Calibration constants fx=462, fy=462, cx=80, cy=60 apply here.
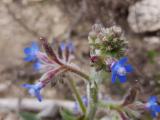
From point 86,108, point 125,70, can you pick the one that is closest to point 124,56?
point 125,70

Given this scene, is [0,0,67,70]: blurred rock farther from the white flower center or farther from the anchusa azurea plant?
the white flower center

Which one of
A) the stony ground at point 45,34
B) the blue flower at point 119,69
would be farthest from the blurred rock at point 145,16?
the blue flower at point 119,69

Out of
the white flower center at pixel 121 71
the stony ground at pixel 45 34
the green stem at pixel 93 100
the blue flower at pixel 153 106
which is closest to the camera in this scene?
the white flower center at pixel 121 71

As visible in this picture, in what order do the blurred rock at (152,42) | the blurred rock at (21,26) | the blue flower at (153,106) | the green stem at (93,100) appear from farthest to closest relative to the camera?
the blurred rock at (21,26) < the blurred rock at (152,42) < the blue flower at (153,106) < the green stem at (93,100)

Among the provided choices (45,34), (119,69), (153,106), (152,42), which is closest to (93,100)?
(153,106)

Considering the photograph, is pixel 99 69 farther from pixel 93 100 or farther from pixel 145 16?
pixel 145 16

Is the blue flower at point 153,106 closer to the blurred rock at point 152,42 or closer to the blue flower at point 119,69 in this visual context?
the blue flower at point 119,69
